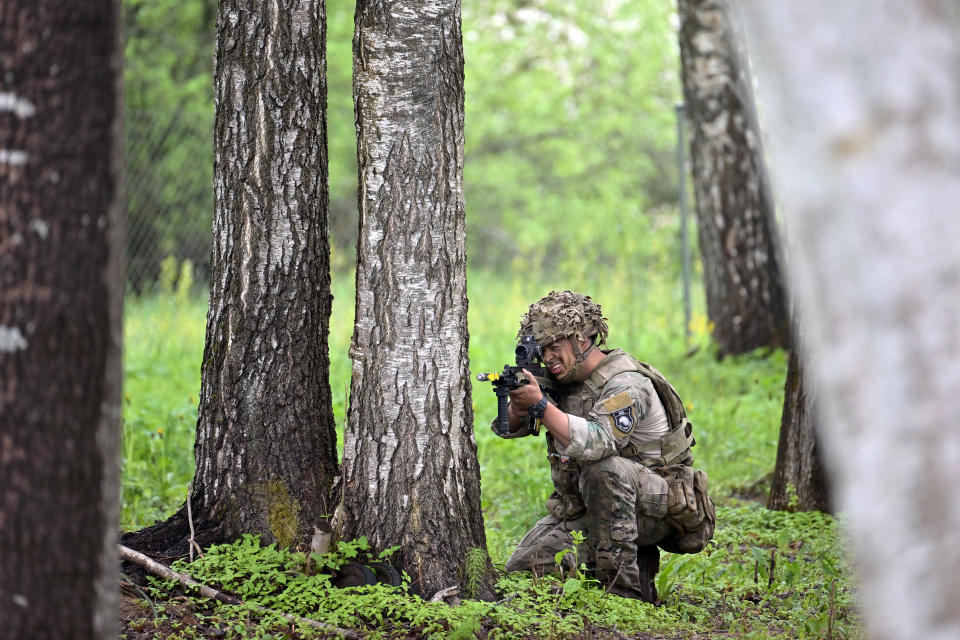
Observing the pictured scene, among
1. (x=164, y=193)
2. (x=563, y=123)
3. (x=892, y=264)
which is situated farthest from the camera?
(x=563, y=123)

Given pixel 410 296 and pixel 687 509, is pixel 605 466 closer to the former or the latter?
pixel 687 509

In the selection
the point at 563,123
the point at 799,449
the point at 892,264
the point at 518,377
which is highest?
the point at 563,123

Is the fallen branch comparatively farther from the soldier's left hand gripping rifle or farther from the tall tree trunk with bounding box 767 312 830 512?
the tall tree trunk with bounding box 767 312 830 512

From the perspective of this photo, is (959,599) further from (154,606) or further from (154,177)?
(154,177)

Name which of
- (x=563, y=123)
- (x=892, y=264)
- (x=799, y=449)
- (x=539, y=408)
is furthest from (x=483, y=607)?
(x=563, y=123)

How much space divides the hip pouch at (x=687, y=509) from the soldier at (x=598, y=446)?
3 centimetres

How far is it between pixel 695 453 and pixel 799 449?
147cm

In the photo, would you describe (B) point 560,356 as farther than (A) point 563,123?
No

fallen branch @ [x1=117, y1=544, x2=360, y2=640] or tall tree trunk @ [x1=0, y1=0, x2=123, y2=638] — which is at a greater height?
tall tree trunk @ [x1=0, y1=0, x2=123, y2=638]

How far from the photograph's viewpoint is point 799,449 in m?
5.69

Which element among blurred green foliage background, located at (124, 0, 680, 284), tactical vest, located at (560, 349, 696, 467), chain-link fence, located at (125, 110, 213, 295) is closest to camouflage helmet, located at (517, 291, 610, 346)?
tactical vest, located at (560, 349, 696, 467)

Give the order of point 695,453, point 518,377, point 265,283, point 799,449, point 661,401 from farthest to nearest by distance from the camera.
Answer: point 695,453
point 799,449
point 661,401
point 518,377
point 265,283

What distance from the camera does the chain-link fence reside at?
1223cm

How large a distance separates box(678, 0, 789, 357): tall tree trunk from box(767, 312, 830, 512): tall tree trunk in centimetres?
391
